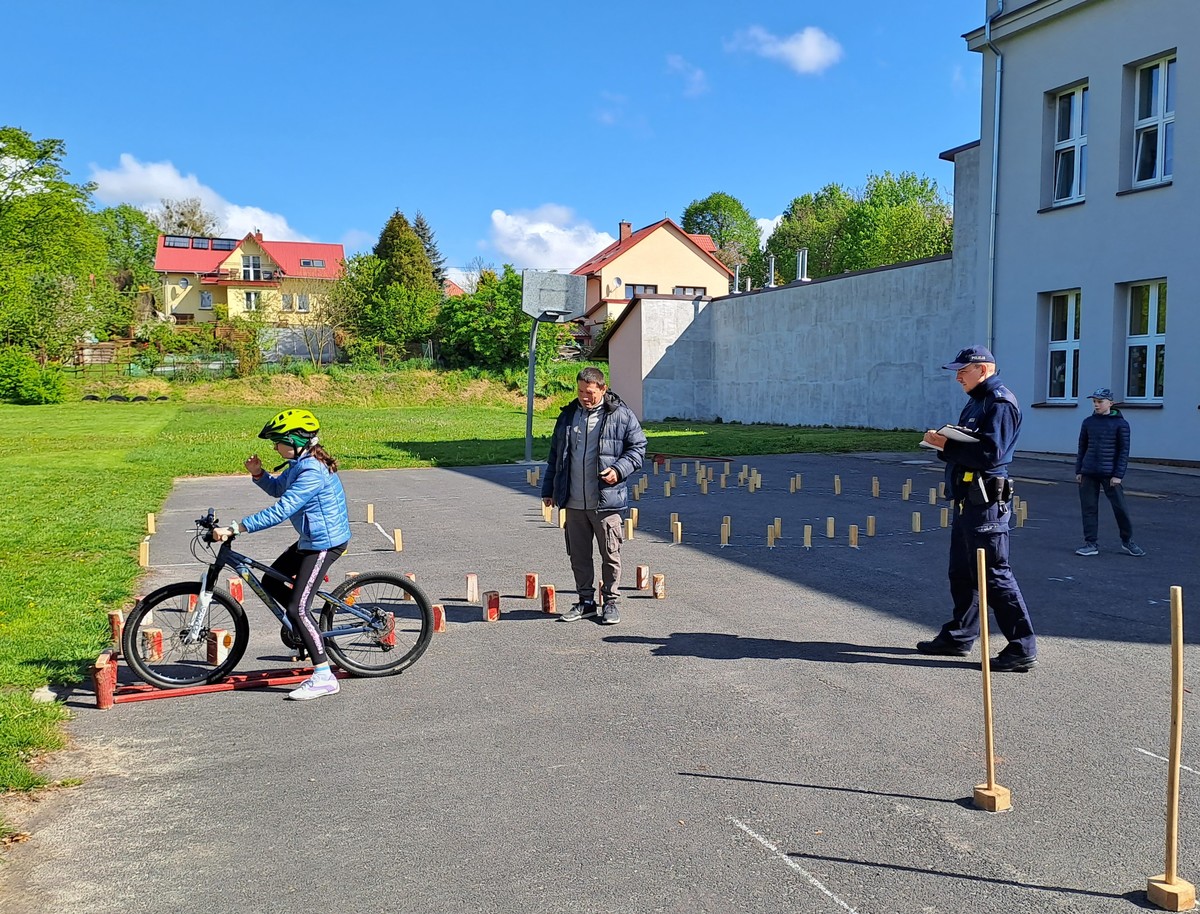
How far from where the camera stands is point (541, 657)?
6.95 metres

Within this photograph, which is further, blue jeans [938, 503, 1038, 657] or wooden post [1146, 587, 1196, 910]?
blue jeans [938, 503, 1038, 657]

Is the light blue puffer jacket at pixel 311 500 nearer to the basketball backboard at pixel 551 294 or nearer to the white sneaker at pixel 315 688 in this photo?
the white sneaker at pixel 315 688

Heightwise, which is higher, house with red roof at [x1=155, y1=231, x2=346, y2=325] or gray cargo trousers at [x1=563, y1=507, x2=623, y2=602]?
house with red roof at [x1=155, y1=231, x2=346, y2=325]

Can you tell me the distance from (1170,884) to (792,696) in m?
2.59

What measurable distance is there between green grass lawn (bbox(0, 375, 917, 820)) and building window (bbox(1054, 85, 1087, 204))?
6933 millimetres

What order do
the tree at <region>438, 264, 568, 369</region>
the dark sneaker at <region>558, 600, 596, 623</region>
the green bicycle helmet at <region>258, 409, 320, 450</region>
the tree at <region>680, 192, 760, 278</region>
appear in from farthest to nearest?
1. the tree at <region>680, 192, 760, 278</region>
2. the tree at <region>438, 264, 568, 369</region>
3. the dark sneaker at <region>558, 600, 596, 623</region>
4. the green bicycle helmet at <region>258, 409, 320, 450</region>

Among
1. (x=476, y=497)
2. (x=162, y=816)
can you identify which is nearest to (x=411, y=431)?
(x=476, y=497)

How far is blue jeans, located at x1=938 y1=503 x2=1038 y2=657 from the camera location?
6441 millimetres

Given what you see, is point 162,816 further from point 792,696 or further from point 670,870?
point 792,696

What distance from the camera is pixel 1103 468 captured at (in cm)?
1088

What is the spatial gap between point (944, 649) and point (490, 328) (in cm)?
5032

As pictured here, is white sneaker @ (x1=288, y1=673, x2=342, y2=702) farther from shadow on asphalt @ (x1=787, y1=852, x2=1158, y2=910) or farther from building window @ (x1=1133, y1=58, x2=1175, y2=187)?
building window @ (x1=1133, y1=58, x2=1175, y2=187)

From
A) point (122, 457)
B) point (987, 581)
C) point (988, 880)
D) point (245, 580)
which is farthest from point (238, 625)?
point (122, 457)

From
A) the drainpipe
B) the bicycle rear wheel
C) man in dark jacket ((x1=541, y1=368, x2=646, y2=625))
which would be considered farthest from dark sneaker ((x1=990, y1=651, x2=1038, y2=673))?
the drainpipe
